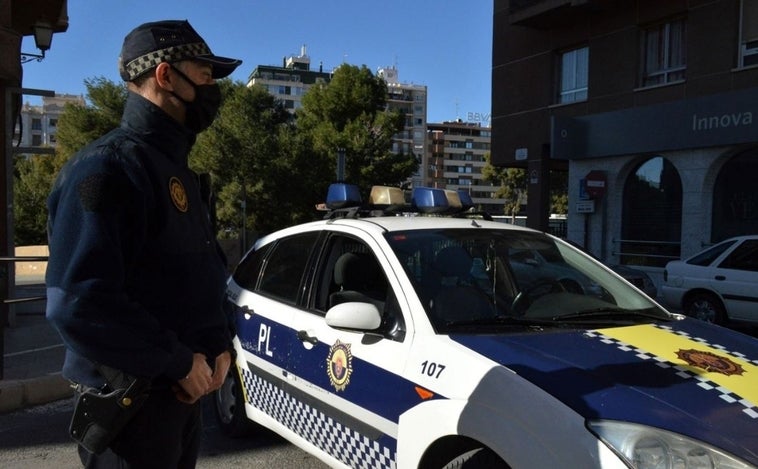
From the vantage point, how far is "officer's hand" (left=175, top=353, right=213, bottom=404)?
1.72 metres

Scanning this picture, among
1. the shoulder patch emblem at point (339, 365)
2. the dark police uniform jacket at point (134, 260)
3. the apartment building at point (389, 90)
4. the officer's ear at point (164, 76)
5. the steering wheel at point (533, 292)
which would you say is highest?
the apartment building at point (389, 90)

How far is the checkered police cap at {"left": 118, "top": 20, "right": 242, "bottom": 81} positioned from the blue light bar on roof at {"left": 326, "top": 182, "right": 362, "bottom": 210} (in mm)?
2362

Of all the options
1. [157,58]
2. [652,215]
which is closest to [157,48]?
[157,58]

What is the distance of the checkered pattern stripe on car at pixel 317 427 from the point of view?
2789 mm

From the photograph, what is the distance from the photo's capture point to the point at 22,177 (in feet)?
94.2

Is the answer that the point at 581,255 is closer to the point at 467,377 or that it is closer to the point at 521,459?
the point at 467,377

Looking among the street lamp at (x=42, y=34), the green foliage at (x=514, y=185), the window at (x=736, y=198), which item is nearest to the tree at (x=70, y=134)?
the street lamp at (x=42, y=34)

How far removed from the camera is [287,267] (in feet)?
13.0

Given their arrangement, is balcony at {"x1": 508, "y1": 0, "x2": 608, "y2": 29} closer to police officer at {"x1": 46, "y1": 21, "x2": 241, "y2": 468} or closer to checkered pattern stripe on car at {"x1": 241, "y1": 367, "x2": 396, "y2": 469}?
checkered pattern stripe on car at {"x1": 241, "y1": 367, "x2": 396, "y2": 469}

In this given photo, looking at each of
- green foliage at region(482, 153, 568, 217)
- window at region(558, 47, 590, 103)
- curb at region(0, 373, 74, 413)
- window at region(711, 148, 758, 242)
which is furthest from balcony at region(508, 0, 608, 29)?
green foliage at region(482, 153, 568, 217)

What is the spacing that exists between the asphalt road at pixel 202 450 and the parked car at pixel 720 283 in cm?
742

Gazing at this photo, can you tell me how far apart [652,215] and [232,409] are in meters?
14.1

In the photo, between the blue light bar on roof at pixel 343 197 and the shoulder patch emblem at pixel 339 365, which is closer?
the shoulder patch emblem at pixel 339 365

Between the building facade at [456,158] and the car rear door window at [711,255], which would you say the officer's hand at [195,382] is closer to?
the car rear door window at [711,255]
